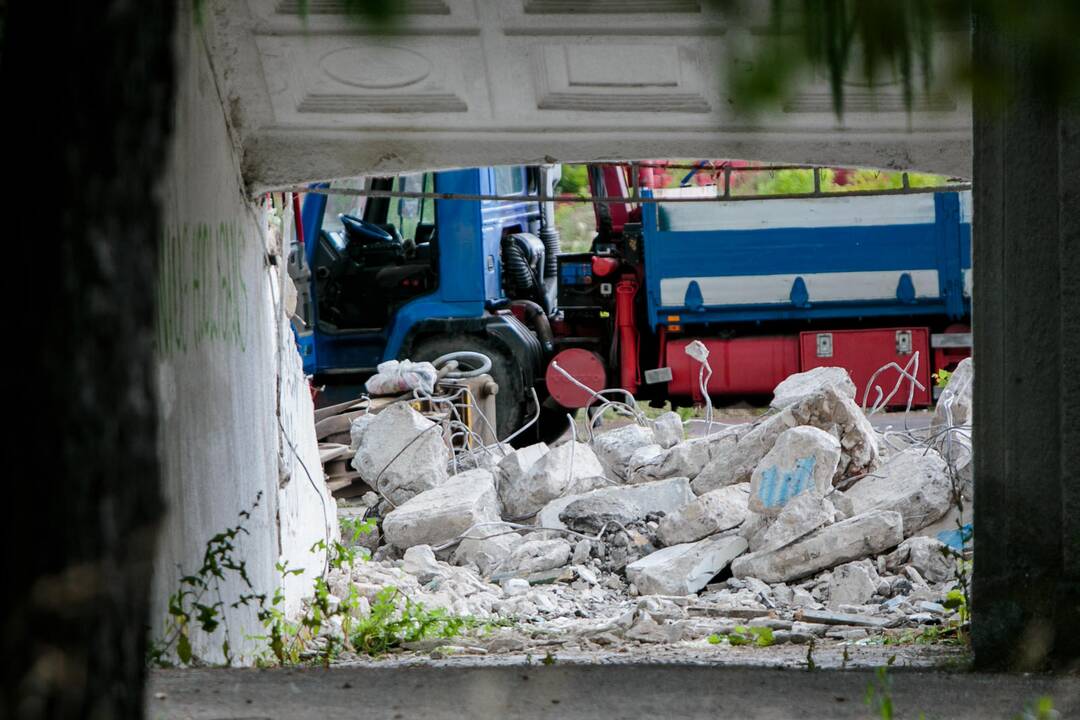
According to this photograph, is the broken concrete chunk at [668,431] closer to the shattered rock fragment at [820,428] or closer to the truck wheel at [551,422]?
the shattered rock fragment at [820,428]

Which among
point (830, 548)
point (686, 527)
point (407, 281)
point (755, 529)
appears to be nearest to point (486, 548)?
point (686, 527)

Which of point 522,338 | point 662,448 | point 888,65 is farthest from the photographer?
point 522,338

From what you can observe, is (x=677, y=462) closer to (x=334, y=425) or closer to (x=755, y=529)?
(x=755, y=529)

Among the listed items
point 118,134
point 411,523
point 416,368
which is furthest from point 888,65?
point 416,368

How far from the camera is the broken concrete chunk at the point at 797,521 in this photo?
8.10 meters

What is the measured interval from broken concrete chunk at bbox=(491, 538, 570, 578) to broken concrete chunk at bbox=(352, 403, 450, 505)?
1338 millimetres

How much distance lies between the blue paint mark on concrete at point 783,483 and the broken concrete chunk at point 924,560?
0.69 m

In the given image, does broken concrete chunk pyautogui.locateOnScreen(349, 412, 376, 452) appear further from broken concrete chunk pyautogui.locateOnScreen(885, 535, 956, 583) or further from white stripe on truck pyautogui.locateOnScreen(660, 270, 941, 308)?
broken concrete chunk pyautogui.locateOnScreen(885, 535, 956, 583)

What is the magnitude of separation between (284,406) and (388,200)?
5.91 m

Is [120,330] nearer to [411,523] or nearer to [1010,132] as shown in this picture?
[1010,132]

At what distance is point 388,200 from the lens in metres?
13.2

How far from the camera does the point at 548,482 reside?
9.43 metres

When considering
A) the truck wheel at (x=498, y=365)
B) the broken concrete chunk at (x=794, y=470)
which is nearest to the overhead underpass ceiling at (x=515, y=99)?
the broken concrete chunk at (x=794, y=470)

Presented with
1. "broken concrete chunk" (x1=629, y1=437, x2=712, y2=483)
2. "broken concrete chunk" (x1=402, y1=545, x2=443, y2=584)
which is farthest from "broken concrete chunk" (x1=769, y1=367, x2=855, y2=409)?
"broken concrete chunk" (x1=402, y1=545, x2=443, y2=584)
